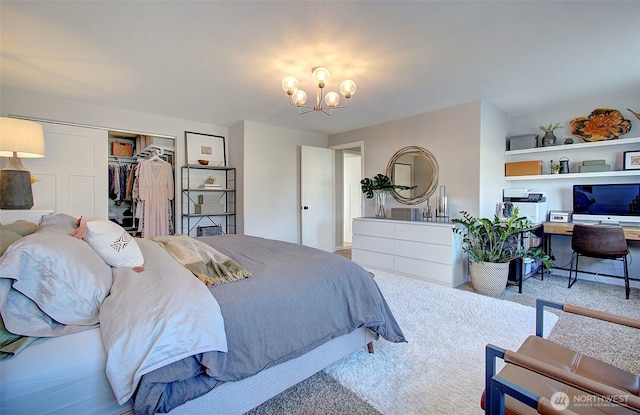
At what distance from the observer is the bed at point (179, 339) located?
0.96m

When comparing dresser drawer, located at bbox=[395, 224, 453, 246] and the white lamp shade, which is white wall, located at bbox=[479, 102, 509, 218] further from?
the white lamp shade

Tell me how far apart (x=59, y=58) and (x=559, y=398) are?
391cm

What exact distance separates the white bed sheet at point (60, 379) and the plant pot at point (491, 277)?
10.8 feet

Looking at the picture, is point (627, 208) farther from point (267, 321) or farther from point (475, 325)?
point (267, 321)

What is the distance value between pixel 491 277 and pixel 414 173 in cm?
180

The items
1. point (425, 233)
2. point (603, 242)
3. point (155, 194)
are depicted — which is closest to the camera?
point (603, 242)

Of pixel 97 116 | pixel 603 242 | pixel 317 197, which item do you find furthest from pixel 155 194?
pixel 603 242

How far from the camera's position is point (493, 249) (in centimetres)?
326

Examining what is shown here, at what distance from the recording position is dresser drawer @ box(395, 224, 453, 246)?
346 centimetres

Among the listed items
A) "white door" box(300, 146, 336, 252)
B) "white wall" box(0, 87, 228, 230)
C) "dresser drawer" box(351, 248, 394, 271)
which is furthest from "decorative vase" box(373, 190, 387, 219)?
"white wall" box(0, 87, 228, 230)

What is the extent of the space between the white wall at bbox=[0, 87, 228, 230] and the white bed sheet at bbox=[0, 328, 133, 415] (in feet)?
12.0

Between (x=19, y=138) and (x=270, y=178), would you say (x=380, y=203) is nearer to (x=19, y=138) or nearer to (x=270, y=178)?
(x=270, y=178)

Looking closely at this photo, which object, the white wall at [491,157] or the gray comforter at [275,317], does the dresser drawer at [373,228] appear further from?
the gray comforter at [275,317]

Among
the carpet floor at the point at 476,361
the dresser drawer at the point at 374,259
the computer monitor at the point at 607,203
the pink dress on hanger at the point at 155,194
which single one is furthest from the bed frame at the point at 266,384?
the computer monitor at the point at 607,203
